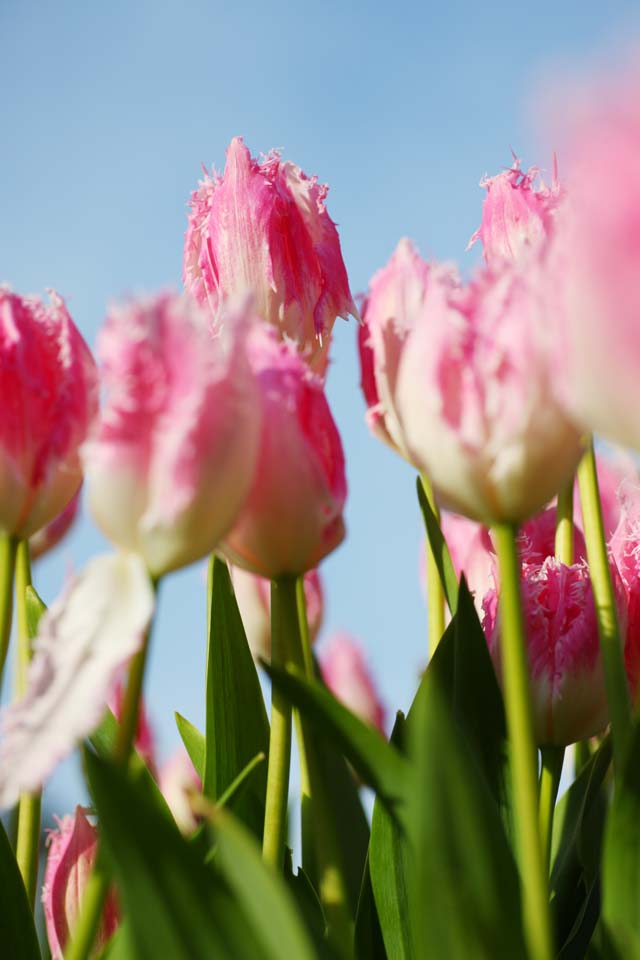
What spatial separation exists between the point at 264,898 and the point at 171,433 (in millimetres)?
148

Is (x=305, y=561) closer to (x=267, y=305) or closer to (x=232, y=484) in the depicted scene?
(x=232, y=484)

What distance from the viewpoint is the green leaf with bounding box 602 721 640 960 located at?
1.40 feet

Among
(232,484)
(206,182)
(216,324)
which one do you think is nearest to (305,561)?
(232,484)

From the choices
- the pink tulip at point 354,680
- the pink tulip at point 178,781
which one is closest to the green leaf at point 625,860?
the pink tulip at point 178,781

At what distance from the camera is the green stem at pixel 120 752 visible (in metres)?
0.39

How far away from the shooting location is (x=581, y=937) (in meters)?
0.61

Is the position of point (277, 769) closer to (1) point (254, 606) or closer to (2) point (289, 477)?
(2) point (289, 477)

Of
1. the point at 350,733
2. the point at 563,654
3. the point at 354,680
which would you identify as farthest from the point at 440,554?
the point at 354,680

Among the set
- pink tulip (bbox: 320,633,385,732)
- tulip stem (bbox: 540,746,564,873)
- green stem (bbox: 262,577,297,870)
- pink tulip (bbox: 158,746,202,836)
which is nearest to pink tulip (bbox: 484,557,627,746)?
tulip stem (bbox: 540,746,564,873)

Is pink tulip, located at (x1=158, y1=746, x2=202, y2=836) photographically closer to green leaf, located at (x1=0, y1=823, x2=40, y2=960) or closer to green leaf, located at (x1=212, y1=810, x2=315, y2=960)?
green leaf, located at (x1=0, y1=823, x2=40, y2=960)

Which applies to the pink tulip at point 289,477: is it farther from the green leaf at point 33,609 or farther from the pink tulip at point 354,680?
the pink tulip at point 354,680

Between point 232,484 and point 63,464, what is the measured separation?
100 mm

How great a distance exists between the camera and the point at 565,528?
0.71 meters

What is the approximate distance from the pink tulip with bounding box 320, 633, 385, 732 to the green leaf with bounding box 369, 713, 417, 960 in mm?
907
